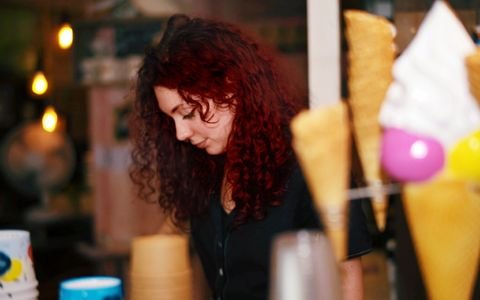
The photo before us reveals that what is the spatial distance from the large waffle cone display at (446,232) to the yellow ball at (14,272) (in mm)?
741

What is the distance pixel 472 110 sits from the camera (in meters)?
1.11

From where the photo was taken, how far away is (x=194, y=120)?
1590 mm

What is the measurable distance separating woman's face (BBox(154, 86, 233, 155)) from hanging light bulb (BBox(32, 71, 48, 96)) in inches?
178

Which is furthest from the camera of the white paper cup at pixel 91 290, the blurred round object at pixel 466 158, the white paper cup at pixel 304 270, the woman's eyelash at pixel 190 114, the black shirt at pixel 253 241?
the black shirt at pixel 253 241

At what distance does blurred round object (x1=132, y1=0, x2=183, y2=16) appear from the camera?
3.55m

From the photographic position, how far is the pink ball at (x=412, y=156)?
1059mm

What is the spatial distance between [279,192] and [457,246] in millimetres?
603

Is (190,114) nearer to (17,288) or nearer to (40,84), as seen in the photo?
(17,288)

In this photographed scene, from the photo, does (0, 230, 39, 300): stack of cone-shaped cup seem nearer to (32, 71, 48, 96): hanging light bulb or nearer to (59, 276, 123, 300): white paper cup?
(59, 276, 123, 300): white paper cup

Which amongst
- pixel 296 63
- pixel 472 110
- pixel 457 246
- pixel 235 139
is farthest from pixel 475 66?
pixel 296 63

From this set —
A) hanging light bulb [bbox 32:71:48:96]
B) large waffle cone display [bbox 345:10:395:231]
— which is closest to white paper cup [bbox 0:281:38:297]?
large waffle cone display [bbox 345:10:395:231]

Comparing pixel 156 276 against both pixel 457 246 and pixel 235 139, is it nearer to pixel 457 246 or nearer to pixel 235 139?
pixel 235 139

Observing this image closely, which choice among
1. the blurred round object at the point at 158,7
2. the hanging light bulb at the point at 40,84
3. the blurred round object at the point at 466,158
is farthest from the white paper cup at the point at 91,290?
the hanging light bulb at the point at 40,84

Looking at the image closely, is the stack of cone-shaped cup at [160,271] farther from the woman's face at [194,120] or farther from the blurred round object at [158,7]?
the blurred round object at [158,7]
